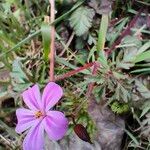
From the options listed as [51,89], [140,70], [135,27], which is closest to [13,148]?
[51,89]

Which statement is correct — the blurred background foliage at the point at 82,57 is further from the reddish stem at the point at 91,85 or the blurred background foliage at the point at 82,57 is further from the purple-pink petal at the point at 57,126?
the purple-pink petal at the point at 57,126

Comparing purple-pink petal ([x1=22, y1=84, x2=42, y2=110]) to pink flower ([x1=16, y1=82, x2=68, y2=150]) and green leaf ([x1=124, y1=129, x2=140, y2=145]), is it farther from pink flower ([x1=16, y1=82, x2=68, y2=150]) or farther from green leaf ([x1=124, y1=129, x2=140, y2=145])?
green leaf ([x1=124, y1=129, x2=140, y2=145])

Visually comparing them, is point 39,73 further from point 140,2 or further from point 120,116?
point 140,2

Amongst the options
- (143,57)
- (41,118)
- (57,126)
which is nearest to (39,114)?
(41,118)

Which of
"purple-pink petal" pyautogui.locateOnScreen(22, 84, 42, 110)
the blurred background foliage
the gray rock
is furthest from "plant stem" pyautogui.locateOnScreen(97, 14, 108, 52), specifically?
"purple-pink petal" pyautogui.locateOnScreen(22, 84, 42, 110)

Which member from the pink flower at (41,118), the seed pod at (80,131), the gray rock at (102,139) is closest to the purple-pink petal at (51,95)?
the pink flower at (41,118)

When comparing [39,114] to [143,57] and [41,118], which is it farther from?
[143,57]
